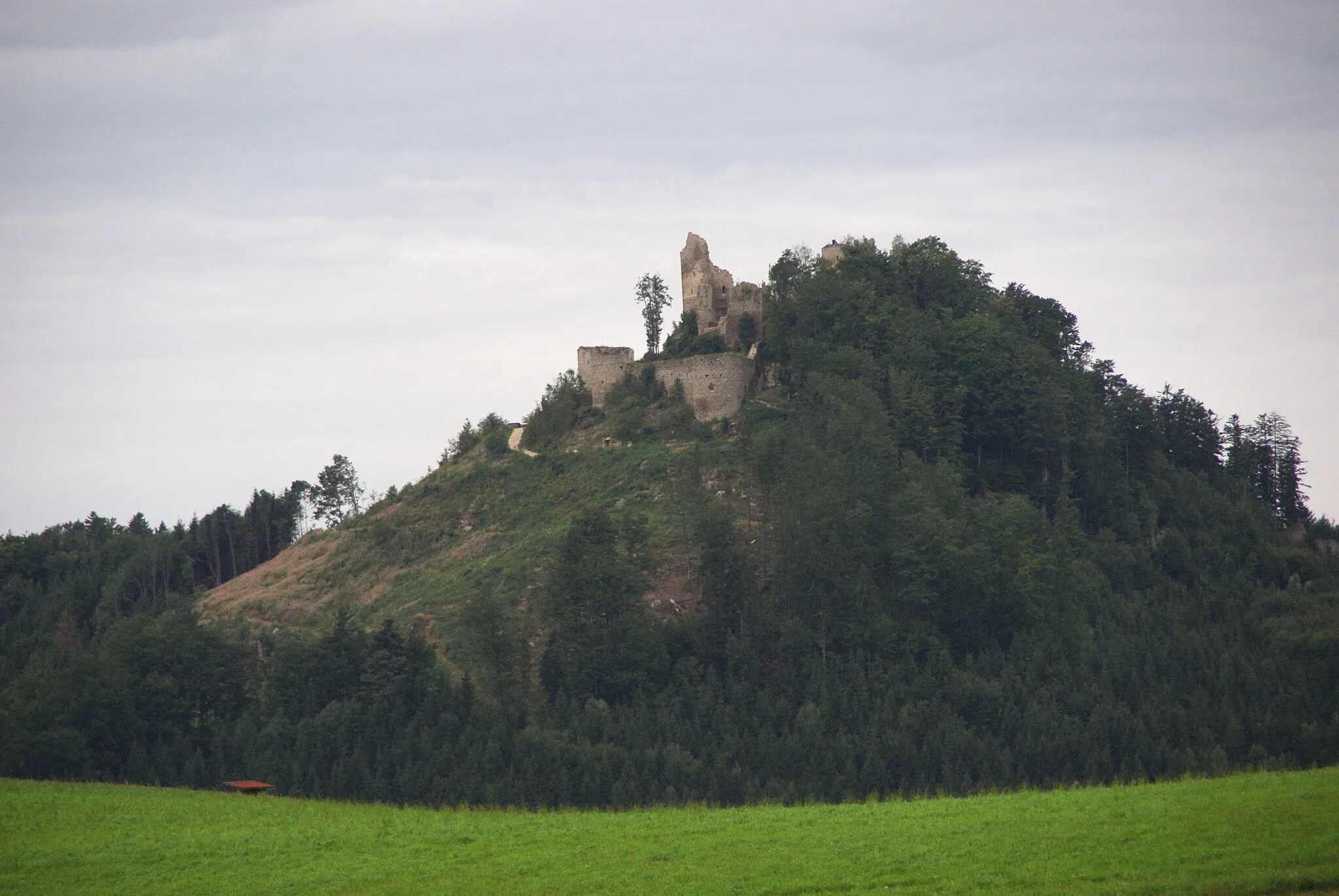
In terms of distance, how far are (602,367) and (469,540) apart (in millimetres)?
12451

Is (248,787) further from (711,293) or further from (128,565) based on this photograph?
(128,565)

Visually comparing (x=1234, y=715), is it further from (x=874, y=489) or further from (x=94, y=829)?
(x=94, y=829)

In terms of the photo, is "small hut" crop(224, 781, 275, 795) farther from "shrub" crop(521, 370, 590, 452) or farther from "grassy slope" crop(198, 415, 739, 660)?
"shrub" crop(521, 370, 590, 452)

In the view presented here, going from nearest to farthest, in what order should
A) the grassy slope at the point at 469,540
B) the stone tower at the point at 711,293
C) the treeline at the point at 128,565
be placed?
the grassy slope at the point at 469,540, the stone tower at the point at 711,293, the treeline at the point at 128,565

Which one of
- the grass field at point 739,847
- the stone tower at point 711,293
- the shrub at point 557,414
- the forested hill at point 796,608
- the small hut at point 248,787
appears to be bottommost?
the grass field at point 739,847

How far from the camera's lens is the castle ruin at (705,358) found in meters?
78.2

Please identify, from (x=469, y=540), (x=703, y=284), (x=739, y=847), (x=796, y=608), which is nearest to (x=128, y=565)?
(x=469, y=540)

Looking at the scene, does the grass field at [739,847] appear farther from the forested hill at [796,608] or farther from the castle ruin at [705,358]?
the castle ruin at [705,358]

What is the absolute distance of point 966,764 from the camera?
5556 cm

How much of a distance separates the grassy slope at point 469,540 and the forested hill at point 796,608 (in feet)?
0.80

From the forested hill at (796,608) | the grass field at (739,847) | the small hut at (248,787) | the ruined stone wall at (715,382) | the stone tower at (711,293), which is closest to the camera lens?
the grass field at (739,847)

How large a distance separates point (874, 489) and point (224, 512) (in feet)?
165

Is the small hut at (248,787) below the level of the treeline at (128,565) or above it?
below

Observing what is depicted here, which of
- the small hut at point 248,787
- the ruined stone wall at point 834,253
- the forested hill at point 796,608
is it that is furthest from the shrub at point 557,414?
the small hut at point 248,787
